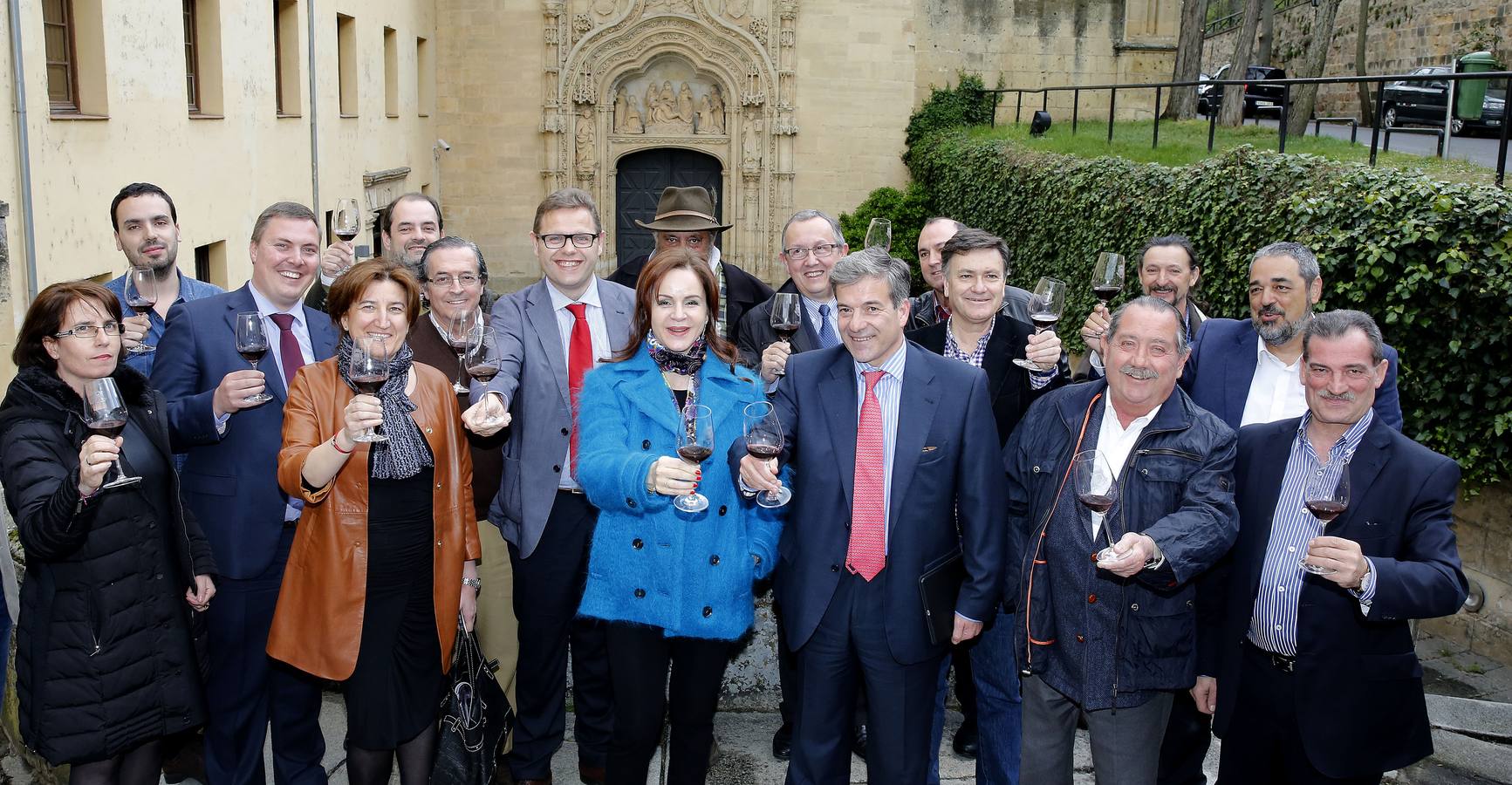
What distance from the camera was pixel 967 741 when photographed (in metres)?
4.75

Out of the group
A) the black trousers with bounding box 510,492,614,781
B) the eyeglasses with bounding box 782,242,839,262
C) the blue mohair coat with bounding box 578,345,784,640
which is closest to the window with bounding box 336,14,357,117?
the eyeglasses with bounding box 782,242,839,262

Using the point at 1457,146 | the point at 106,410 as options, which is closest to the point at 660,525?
the point at 106,410

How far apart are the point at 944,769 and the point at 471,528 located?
214cm

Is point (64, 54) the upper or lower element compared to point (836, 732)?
upper

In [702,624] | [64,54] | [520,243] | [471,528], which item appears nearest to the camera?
[702,624]

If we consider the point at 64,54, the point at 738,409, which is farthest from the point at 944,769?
the point at 64,54

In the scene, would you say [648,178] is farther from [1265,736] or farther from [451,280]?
[1265,736]

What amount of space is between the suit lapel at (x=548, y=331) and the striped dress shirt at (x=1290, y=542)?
8.06 feet

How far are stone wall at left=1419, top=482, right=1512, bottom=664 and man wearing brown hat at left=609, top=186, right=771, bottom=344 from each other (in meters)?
4.78

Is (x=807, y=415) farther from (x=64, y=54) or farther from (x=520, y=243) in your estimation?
(x=520, y=243)

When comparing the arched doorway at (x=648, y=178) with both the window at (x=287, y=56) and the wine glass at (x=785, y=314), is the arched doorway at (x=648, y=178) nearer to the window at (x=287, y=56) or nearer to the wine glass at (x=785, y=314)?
the window at (x=287, y=56)

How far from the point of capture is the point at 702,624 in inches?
144

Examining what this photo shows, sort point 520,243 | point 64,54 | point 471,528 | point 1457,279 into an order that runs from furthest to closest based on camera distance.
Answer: point 520,243
point 64,54
point 1457,279
point 471,528

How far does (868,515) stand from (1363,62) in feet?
93.3
